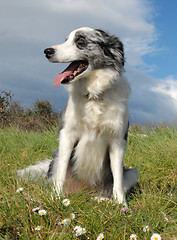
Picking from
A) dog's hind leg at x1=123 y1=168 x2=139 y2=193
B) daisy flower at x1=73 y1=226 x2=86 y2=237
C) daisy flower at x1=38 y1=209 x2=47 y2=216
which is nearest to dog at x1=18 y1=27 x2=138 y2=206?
dog's hind leg at x1=123 y1=168 x2=139 y2=193

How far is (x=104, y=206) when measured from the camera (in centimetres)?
285

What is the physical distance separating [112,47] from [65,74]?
2.58 feet

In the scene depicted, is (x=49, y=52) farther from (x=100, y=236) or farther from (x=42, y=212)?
(x=100, y=236)

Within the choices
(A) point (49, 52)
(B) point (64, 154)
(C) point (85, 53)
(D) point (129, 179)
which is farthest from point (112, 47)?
(D) point (129, 179)

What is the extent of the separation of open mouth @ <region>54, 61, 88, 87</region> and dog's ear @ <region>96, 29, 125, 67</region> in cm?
36

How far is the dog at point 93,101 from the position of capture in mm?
3447

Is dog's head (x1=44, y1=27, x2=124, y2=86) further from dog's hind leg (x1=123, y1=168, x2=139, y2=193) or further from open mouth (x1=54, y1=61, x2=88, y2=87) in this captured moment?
dog's hind leg (x1=123, y1=168, x2=139, y2=193)

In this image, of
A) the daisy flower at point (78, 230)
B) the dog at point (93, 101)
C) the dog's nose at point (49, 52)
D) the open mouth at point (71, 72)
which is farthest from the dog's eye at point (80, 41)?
the daisy flower at point (78, 230)

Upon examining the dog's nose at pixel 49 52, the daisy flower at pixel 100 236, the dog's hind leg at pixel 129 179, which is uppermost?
the dog's nose at pixel 49 52

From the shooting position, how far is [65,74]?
3359mm

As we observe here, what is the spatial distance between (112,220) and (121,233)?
16cm

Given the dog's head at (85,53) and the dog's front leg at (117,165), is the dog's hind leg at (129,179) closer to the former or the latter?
the dog's front leg at (117,165)

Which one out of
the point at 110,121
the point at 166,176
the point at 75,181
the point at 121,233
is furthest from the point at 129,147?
the point at 121,233

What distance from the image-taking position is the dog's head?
333 centimetres
